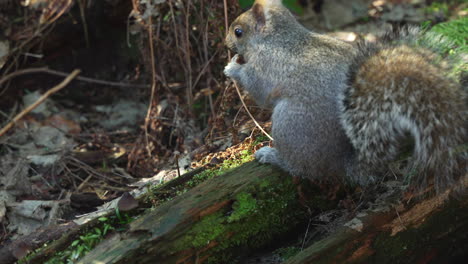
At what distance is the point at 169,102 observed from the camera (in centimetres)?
412

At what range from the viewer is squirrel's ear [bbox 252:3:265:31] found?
300cm

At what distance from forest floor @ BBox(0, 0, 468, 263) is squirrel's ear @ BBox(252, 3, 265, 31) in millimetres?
589

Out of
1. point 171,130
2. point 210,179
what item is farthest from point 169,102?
point 210,179

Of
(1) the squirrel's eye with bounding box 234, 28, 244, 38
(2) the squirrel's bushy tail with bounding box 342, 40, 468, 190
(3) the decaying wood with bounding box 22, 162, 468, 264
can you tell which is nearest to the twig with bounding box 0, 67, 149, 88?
(1) the squirrel's eye with bounding box 234, 28, 244, 38

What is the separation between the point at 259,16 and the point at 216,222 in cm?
134

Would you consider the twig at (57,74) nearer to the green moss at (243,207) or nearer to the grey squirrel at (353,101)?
the grey squirrel at (353,101)

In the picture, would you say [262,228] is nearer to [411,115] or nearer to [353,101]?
[353,101]

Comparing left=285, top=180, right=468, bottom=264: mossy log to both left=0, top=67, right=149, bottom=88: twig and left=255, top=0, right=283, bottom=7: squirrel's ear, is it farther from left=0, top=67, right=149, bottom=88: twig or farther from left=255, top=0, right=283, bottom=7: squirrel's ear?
left=0, top=67, right=149, bottom=88: twig

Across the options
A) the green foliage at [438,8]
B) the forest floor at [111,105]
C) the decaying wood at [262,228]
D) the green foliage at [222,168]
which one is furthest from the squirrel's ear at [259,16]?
the green foliage at [438,8]

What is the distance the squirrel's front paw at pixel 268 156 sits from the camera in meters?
2.62

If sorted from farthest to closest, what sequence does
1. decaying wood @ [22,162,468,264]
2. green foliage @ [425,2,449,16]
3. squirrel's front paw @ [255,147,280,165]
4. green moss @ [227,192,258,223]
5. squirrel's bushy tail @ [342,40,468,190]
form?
green foliage @ [425,2,449,16]
squirrel's front paw @ [255,147,280,165]
green moss @ [227,192,258,223]
decaying wood @ [22,162,468,264]
squirrel's bushy tail @ [342,40,468,190]

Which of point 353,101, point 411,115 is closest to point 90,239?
point 353,101

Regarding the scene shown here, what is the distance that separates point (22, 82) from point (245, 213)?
316cm

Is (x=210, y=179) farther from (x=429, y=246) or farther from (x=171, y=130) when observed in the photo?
(x=171, y=130)
